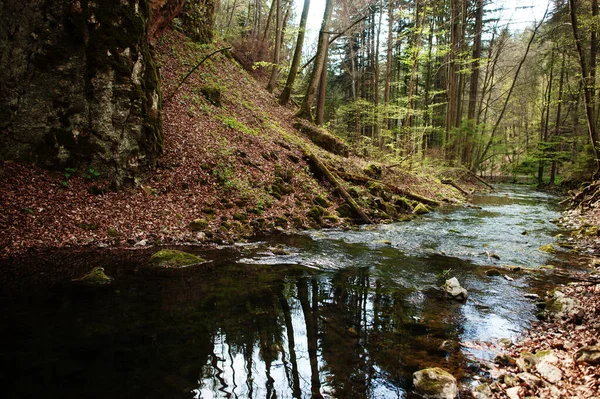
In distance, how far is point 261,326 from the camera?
4.09 metres

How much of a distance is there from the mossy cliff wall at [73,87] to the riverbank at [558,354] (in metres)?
8.52

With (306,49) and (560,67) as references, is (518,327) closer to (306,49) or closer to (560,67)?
(560,67)

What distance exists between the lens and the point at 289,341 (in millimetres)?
3781

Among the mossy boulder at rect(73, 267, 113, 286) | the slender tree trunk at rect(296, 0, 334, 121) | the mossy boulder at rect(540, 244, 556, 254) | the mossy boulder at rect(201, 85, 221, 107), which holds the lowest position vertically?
the mossy boulder at rect(73, 267, 113, 286)

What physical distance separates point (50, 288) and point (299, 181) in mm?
8209

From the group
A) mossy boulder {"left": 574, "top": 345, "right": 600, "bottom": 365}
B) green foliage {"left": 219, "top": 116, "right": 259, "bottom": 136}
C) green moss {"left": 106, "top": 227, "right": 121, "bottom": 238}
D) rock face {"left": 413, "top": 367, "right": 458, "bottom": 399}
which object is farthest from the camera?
green foliage {"left": 219, "top": 116, "right": 259, "bottom": 136}

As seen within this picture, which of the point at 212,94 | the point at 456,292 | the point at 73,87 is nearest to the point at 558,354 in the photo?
the point at 456,292

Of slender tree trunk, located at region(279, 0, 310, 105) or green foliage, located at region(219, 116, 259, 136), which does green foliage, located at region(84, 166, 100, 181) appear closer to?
green foliage, located at region(219, 116, 259, 136)

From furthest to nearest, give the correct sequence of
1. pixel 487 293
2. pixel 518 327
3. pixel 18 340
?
1. pixel 487 293
2. pixel 518 327
3. pixel 18 340

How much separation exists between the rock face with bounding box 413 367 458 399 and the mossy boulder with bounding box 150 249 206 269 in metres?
4.55

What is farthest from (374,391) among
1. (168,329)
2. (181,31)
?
(181,31)

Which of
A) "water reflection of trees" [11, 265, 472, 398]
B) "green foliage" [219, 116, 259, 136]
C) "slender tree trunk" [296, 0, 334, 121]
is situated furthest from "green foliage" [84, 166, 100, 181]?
"slender tree trunk" [296, 0, 334, 121]

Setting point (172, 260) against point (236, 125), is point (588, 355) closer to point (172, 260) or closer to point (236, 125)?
point (172, 260)

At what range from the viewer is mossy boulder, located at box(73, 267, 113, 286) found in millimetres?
4996
